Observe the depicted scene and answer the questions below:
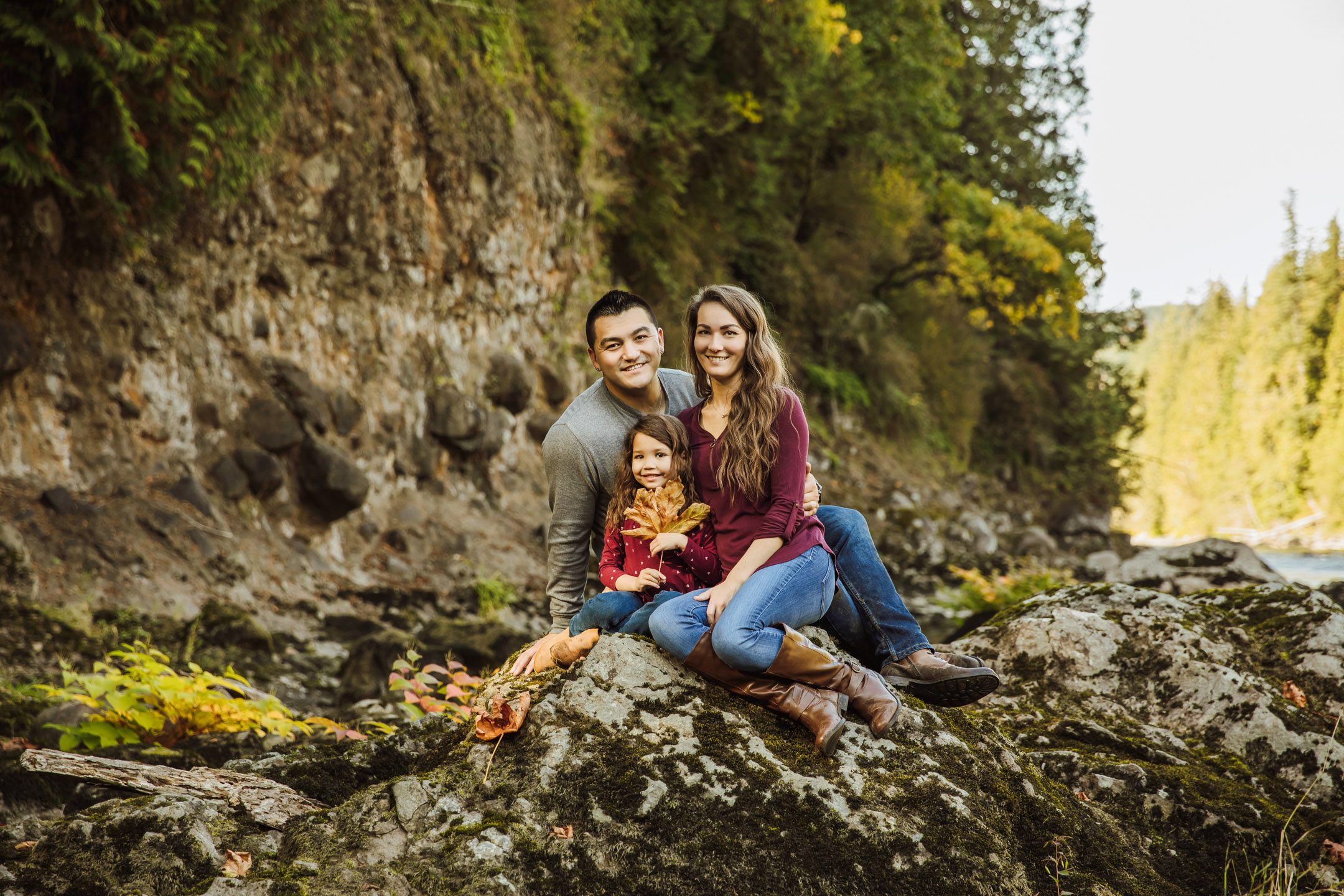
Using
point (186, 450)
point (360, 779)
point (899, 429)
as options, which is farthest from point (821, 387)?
point (360, 779)

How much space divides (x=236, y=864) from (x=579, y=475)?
192 centimetres

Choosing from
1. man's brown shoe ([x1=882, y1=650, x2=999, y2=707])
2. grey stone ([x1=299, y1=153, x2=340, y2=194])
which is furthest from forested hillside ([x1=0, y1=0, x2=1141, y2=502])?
man's brown shoe ([x1=882, y1=650, x2=999, y2=707])

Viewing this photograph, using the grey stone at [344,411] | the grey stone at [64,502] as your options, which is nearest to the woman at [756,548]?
the grey stone at [64,502]

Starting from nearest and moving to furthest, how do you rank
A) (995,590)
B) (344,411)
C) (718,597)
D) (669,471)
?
(718,597) < (669,471) < (344,411) < (995,590)

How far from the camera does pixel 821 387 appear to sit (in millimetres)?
19531

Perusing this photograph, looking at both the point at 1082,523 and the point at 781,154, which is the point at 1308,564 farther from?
the point at 781,154

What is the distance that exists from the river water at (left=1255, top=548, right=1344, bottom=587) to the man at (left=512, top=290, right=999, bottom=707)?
2001cm

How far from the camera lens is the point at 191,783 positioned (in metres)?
2.79

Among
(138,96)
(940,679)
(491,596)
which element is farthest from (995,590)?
(138,96)

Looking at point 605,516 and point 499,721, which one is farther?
point 605,516

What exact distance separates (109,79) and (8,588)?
3.89m

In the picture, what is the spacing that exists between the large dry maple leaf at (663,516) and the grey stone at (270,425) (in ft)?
21.4

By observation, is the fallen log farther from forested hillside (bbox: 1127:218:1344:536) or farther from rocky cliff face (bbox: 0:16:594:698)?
forested hillside (bbox: 1127:218:1344:536)

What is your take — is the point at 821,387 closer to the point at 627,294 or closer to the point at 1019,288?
the point at 1019,288
